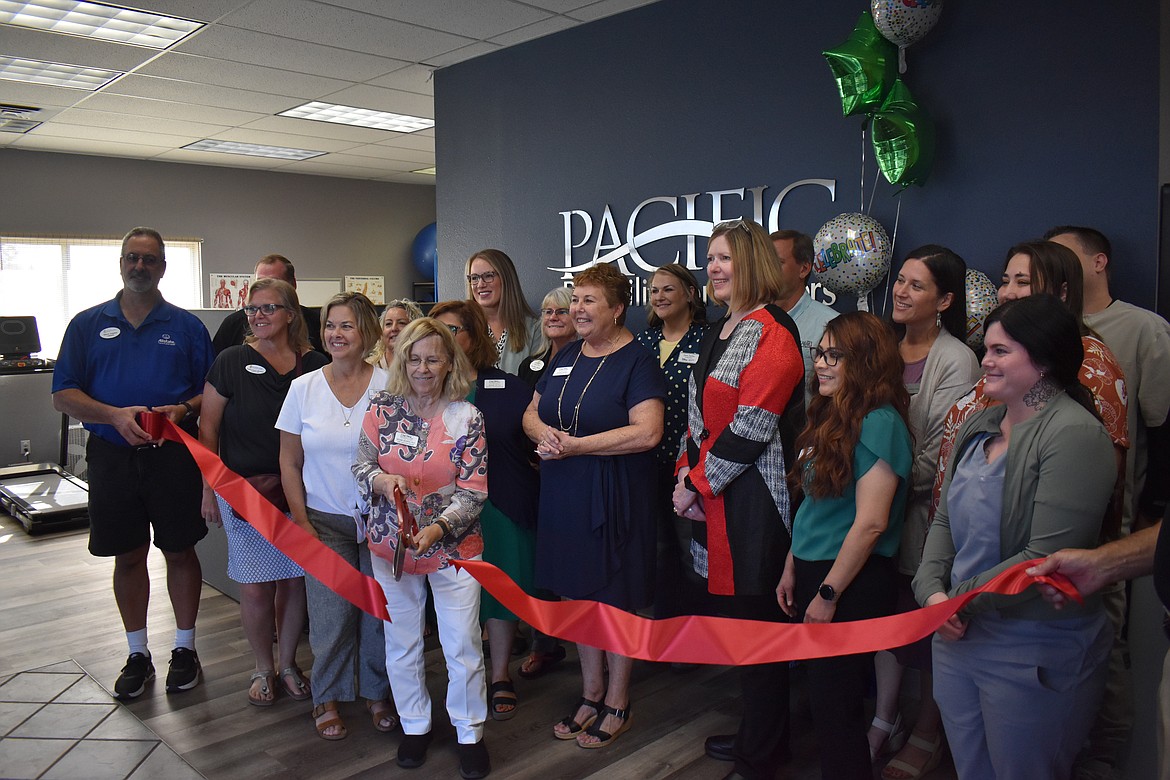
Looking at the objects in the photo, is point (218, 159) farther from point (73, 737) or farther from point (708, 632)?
point (708, 632)

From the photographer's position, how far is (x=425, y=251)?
11617mm

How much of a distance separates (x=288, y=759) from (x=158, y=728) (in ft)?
1.99

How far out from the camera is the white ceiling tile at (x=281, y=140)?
819 cm

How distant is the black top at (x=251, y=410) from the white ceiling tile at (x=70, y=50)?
128 inches

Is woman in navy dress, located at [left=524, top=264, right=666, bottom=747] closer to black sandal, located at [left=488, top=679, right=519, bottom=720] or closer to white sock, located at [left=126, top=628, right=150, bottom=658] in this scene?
black sandal, located at [left=488, top=679, right=519, bottom=720]

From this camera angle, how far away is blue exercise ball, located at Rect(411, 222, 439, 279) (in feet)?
37.8

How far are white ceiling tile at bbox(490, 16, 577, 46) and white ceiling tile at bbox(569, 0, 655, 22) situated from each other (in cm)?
11

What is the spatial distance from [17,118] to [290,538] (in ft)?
21.4

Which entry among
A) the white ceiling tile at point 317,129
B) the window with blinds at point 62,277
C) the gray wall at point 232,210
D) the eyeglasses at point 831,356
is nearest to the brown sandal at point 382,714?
the eyeglasses at point 831,356

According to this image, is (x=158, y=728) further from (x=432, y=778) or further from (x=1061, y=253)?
(x=1061, y=253)

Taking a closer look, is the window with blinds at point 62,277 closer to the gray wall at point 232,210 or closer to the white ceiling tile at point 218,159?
the gray wall at point 232,210

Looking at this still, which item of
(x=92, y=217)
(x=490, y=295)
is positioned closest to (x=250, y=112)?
(x=92, y=217)

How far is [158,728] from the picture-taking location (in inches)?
126

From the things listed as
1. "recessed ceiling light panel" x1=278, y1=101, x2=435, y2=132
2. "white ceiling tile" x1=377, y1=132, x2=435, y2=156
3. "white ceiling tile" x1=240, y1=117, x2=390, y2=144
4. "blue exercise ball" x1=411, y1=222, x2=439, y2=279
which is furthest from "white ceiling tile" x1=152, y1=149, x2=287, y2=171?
"recessed ceiling light panel" x1=278, y1=101, x2=435, y2=132
